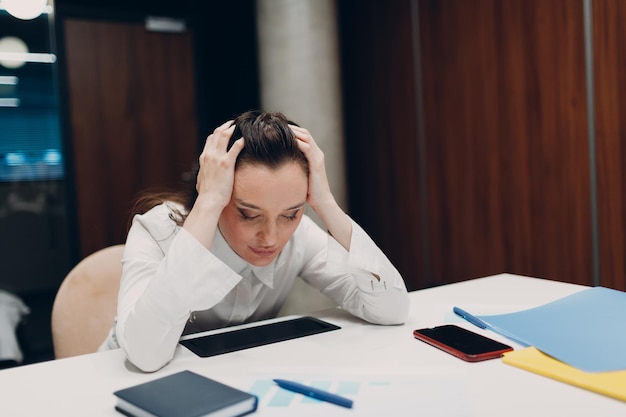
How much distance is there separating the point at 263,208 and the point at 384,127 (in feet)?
8.90

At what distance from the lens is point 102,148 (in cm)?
411

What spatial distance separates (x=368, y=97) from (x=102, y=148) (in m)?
1.94

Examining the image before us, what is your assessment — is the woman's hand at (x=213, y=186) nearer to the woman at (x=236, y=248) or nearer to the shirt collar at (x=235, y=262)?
the woman at (x=236, y=248)

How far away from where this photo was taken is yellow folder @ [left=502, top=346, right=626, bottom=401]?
865 millimetres

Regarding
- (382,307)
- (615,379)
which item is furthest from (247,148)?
(615,379)

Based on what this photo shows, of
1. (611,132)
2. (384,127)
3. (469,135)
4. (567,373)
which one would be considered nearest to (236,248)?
(567,373)

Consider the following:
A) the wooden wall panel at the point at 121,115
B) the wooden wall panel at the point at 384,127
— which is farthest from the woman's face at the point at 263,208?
the wooden wall panel at the point at 121,115

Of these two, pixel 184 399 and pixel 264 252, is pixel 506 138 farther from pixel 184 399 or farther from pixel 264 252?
pixel 184 399

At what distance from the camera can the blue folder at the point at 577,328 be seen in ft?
3.22

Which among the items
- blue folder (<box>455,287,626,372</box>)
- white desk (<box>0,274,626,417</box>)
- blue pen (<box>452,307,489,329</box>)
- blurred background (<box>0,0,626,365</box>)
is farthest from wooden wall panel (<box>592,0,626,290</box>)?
blue pen (<box>452,307,489,329</box>)

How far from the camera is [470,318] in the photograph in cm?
128

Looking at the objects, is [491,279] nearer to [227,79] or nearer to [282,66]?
[282,66]

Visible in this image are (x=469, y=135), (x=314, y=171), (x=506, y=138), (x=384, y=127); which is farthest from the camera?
(x=384, y=127)

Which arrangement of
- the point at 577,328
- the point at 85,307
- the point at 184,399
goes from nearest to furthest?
the point at 184,399 < the point at 577,328 < the point at 85,307
